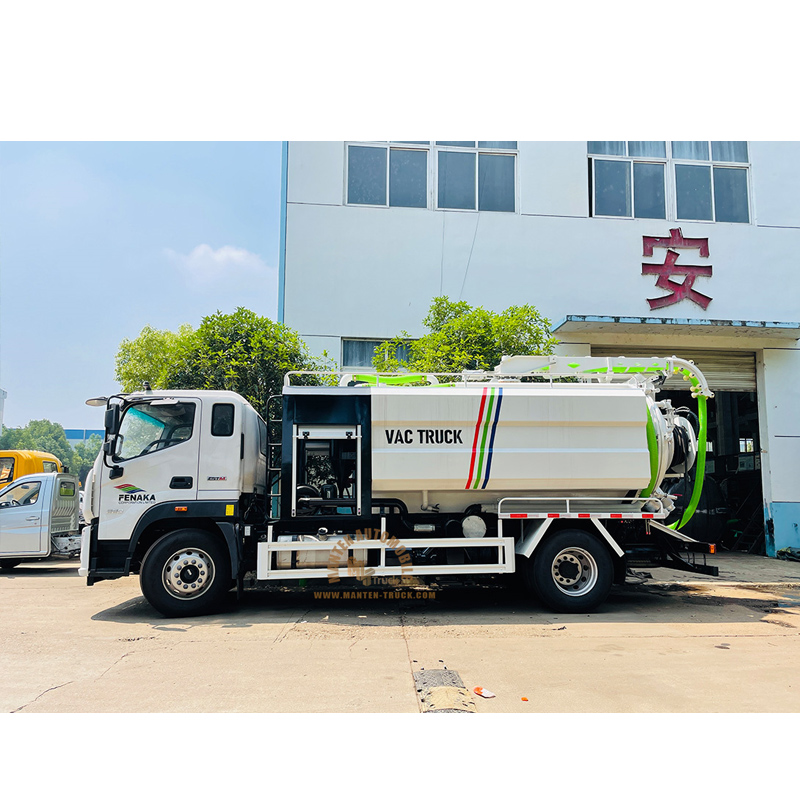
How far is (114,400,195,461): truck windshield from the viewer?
24.7 ft

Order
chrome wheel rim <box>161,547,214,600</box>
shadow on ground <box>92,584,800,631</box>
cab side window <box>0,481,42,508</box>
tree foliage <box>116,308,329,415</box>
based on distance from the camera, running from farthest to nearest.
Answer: cab side window <box>0,481,42,508</box> → tree foliage <box>116,308,329,415</box> → chrome wheel rim <box>161,547,214,600</box> → shadow on ground <box>92,584,800,631</box>

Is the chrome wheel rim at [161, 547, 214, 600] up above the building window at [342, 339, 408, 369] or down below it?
below

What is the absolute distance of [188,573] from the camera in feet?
24.2

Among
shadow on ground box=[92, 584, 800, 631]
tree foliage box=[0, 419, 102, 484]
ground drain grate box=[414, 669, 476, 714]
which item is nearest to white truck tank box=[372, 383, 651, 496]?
shadow on ground box=[92, 584, 800, 631]

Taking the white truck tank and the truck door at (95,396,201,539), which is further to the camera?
the white truck tank

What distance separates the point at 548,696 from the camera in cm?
465

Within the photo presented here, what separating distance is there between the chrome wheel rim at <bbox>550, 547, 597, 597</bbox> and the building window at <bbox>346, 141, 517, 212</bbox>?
9.25 m

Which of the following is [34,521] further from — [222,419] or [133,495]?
[222,419]

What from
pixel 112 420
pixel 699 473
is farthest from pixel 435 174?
pixel 112 420

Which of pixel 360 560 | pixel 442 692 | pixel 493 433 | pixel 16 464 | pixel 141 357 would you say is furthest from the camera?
pixel 141 357

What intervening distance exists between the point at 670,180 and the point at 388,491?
12170mm

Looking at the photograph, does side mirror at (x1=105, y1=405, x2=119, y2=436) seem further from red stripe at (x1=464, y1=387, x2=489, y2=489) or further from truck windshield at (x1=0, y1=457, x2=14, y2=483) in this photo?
truck windshield at (x1=0, y1=457, x2=14, y2=483)

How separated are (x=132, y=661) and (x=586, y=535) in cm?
524

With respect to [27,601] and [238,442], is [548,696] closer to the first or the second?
[238,442]
